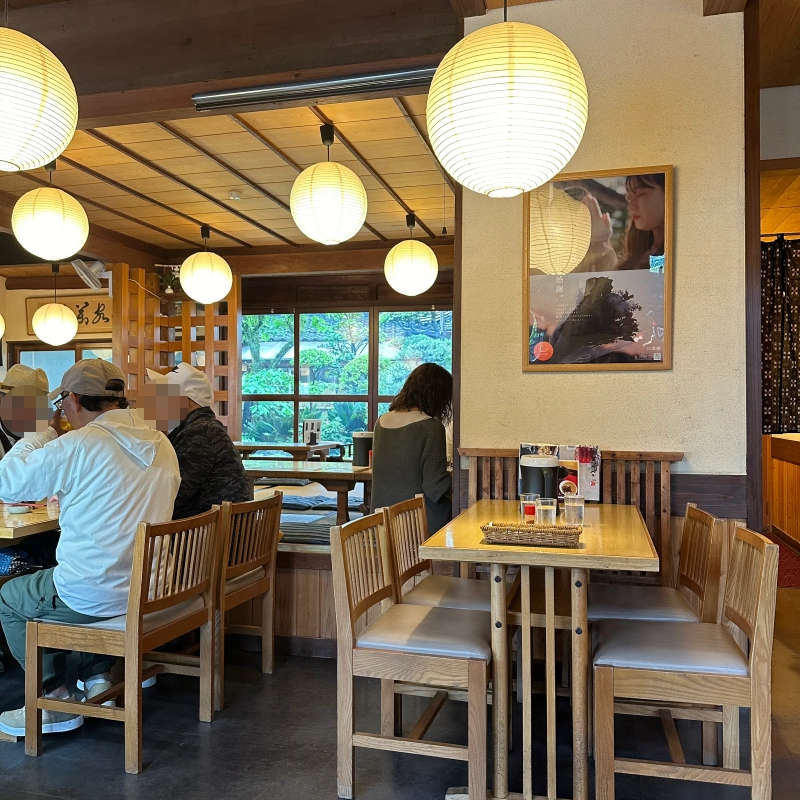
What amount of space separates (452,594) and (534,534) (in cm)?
67

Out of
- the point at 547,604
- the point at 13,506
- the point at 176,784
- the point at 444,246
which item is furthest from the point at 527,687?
the point at 444,246

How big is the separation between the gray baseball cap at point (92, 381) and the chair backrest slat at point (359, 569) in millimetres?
1128

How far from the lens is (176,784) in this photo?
7.77 feet

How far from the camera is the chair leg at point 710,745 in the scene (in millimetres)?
2457

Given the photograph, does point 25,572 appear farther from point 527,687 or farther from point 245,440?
point 245,440

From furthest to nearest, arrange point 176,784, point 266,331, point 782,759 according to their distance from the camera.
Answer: point 266,331 → point 782,759 → point 176,784

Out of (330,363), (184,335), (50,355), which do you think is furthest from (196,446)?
(50,355)

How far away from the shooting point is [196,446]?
3289 mm

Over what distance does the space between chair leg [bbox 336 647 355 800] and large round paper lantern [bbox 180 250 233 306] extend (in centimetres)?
431

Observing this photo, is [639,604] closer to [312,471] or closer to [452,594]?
[452,594]

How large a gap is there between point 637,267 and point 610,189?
359 mm

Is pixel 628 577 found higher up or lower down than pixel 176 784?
higher up

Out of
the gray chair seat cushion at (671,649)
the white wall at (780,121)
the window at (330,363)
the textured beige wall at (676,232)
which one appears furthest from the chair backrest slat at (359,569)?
the window at (330,363)

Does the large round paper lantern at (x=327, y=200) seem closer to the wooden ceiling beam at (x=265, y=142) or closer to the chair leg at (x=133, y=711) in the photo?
the wooden ceiling beam at (x=265, y=142)
